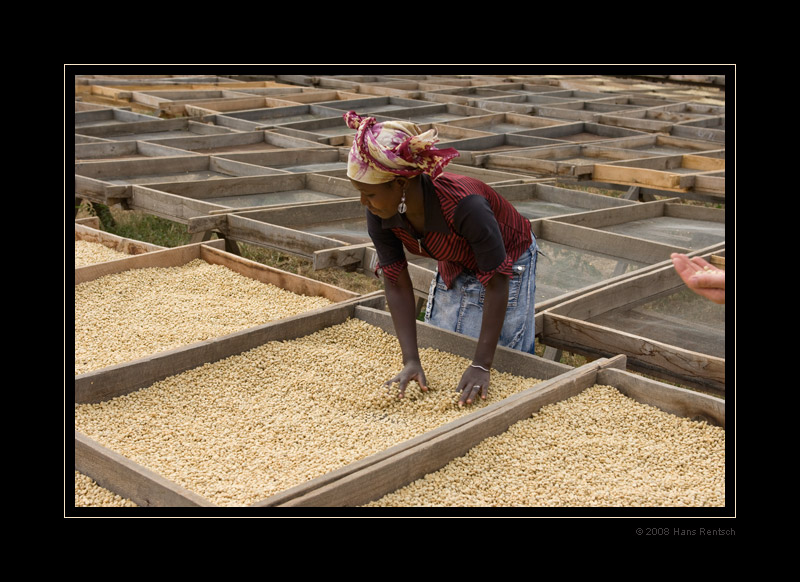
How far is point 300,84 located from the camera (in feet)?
43.6

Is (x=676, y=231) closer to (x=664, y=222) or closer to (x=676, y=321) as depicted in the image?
(x=664, y=222)

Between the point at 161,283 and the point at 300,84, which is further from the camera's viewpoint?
the point at 300,84

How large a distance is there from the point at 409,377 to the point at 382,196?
2.17 feet

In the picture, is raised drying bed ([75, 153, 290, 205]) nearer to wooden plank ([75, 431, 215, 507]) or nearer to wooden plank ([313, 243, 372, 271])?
wooden plank ([313, 243, 372, 271])

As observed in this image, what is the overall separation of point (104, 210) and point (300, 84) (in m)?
7.21

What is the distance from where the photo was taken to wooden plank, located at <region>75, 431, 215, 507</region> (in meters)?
2.02

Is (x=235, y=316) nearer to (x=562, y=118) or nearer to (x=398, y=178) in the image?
(x=398, y=178)

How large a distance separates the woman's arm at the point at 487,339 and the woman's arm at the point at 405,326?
159 millimetres

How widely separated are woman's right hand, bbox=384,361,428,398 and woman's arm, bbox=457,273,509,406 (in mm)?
126

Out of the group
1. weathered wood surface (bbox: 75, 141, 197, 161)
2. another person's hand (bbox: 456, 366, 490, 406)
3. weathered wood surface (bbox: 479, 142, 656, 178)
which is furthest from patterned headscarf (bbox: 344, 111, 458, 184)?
weathered wood surface (bbox: 75, 141, 197, 161)

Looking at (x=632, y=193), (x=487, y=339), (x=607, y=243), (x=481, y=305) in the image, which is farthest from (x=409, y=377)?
(x=632, y=193)

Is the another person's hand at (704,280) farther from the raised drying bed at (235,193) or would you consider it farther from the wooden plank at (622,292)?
the raised drying bed at (235,193)

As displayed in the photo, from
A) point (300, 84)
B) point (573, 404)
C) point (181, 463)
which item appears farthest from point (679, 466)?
point (300, 84)

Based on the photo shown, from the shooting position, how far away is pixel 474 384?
271cm
